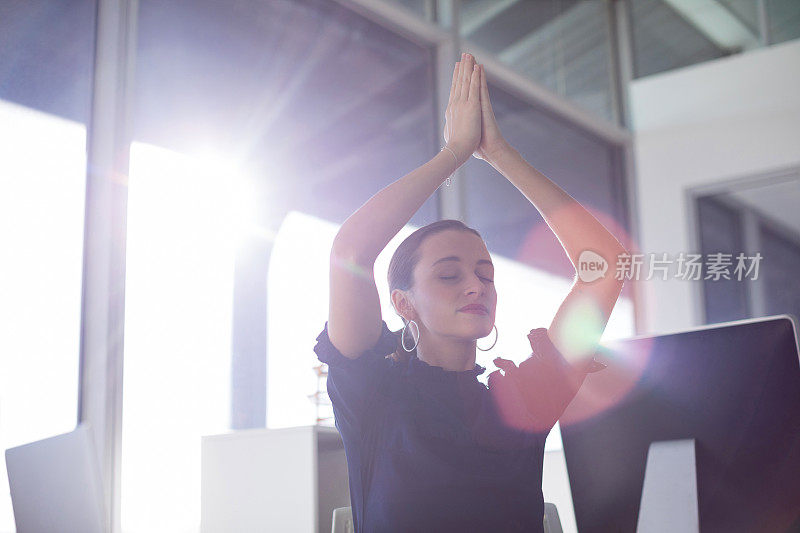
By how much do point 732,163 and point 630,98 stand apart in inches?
29.8

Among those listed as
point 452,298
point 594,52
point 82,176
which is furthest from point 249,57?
point 594,52

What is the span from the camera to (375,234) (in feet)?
3.82

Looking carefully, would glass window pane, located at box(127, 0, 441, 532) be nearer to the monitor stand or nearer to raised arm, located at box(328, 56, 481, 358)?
raised arm, located at box(328, 56, 481, 358)

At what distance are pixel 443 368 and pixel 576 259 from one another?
11.4 inches

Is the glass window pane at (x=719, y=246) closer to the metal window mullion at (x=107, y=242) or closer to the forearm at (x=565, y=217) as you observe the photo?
the metal window mullion at (x=107, y=242)

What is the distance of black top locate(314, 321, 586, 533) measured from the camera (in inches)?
46.5

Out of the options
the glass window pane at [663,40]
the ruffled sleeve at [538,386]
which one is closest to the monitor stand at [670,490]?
the ruffled sleeve at [538,386]

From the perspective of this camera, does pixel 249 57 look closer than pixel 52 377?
No

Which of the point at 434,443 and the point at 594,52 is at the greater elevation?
the point at 594,52

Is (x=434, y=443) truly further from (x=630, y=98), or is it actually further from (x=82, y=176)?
(x=630, y=98)

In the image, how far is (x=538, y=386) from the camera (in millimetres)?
1296

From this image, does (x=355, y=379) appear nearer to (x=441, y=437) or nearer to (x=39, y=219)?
(x=441, y=437)

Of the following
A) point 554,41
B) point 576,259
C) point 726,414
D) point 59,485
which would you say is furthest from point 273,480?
point 554,41

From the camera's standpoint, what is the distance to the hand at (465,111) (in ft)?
4.55
